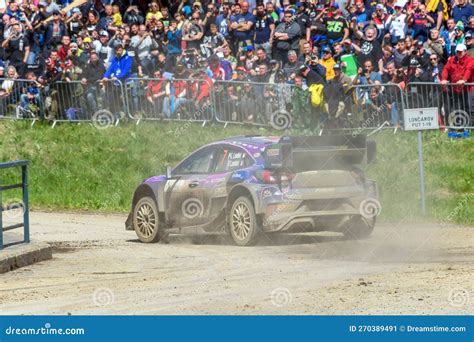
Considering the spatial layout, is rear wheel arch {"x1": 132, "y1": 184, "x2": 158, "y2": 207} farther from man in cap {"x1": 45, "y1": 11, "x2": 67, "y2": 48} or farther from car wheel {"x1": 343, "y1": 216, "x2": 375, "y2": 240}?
man in cap {"x1": 45, "y1": 11, "x2": 67, "y2": 48}

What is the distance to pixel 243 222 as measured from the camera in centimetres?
1703

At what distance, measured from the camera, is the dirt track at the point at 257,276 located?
11.8 meters

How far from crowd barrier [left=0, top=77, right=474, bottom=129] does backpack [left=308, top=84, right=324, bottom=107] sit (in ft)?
0.07

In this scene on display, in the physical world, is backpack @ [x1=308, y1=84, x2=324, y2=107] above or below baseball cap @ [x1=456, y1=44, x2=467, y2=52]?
below

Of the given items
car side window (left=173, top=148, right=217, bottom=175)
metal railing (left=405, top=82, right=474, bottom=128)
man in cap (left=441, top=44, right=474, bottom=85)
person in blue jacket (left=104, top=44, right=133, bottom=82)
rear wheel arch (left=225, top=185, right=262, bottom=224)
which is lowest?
rear wheel arch (left=225, top=185, right=262, bottom=224)

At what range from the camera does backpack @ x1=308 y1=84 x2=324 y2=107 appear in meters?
25.4

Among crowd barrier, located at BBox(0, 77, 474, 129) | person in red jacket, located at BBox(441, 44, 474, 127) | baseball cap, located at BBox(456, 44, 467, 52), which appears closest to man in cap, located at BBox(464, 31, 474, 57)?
baseball cap, located at BBox(456, 44, 467, 52)

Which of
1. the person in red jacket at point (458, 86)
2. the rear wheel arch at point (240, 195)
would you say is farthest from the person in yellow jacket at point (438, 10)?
the rear wheel arch at point (240, 195)

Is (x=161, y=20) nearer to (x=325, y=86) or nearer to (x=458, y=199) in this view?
(x=325, y=86)

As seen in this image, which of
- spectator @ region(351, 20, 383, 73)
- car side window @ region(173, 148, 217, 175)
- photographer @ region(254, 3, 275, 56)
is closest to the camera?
car side window @ region(173, 148, 217, 175)

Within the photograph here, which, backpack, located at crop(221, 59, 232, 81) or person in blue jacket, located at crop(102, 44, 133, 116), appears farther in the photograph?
person in blue jacket, located at crop(102, 44, 133, 116)

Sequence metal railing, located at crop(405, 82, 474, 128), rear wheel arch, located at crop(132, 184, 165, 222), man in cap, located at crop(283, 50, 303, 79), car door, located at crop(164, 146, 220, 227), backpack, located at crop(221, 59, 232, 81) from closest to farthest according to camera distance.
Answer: car door, located at crop(164, 146, 220, 227), rear wheel arch, located at crop(132, 184, 165, 222), metal railing, located at crop(405, 82, 474, 128), man in cap, located at crop(283, 50, 303, 79), backpack, located at crop(221, 59, 232, 81)

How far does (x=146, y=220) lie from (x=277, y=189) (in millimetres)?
2650

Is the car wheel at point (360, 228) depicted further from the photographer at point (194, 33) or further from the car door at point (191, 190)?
the photographer at point (194, 33)
